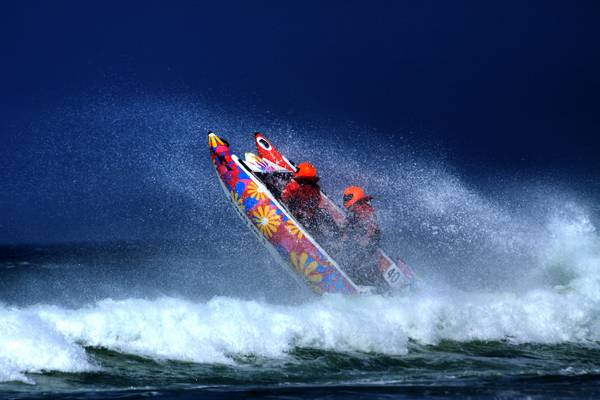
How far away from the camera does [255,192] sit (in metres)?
13.6

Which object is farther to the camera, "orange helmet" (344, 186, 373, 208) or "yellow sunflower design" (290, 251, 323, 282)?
"yellow sunflower design" (290, 251, 323, 282)

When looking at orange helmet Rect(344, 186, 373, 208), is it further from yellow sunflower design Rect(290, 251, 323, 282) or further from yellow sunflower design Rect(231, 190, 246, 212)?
yellow sunflower design Rect(231, 190, 246, 212)

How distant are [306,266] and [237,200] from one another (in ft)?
5.66

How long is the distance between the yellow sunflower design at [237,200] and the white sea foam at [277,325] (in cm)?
235

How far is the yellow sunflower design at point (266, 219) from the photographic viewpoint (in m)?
13.2

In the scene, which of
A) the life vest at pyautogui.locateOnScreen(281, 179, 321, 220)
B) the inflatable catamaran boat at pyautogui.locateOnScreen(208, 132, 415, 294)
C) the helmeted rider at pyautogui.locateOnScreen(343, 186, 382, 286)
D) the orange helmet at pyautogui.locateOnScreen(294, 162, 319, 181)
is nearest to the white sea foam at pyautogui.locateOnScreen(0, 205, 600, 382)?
the inflatable catamaran boat at pyautogui.locateOnScreen(208, 132, 415, 294)

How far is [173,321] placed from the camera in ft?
32.6

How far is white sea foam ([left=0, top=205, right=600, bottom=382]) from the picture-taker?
8.95 metres

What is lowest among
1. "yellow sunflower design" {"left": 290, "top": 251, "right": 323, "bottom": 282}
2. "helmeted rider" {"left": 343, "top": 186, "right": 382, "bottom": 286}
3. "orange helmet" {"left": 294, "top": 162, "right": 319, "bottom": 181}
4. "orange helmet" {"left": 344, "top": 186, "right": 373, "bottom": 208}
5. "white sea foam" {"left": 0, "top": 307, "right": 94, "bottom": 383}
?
"white sea foam" {"left": 0, "top": 307, "right": 94, "bottom": 383}

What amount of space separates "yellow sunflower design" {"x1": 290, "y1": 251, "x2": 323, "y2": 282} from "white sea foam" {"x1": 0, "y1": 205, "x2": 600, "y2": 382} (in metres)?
0.72

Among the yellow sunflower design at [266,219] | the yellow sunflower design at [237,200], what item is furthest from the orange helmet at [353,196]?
the yellow sunflower design at [237,200]

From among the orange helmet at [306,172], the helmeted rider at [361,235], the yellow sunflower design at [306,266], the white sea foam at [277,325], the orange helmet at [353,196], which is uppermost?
the orange helmet at [306,172]

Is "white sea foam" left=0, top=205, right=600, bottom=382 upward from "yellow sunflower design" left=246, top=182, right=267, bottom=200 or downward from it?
downward

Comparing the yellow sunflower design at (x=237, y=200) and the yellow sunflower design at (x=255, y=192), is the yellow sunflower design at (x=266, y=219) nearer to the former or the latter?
the yellow sunflower design at (x=255, y=192)
